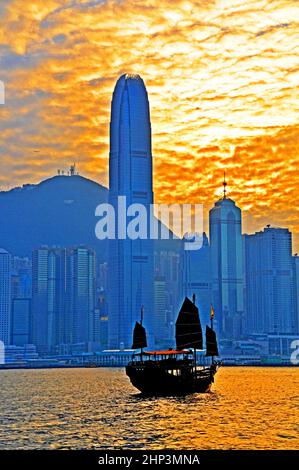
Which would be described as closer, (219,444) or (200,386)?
(219,444)

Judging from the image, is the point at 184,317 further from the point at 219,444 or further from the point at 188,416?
the point at 219,444

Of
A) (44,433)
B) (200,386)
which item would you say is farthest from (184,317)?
(44,433)

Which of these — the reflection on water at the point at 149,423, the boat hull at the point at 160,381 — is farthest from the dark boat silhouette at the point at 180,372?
the reflection on water at the point at 149,423

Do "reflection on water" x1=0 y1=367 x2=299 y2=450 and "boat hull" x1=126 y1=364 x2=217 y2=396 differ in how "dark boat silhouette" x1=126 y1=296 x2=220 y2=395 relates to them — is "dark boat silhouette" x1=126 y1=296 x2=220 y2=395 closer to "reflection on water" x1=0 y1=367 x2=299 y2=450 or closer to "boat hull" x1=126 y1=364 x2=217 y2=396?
"boat hull" x1=126 y1=364 x2=217 y2=396

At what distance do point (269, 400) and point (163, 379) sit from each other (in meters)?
13.3

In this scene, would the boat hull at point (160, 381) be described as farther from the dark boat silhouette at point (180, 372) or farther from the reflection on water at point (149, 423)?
the reflection on water at point (149, 423)

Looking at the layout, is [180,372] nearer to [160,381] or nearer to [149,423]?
[160,381]

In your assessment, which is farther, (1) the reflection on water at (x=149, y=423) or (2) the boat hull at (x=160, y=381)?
(2) the boat hull at (x=160, y=381)

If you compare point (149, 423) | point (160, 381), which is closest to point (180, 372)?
point (160, 381)

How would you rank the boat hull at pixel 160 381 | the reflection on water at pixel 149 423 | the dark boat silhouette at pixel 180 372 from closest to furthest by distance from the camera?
the reflection on water at pixel 149 423 < the boat hull at pixel 160 381 < the dark boat silhouette at pixel 180 372

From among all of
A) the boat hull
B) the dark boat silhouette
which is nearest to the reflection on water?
the boat hull

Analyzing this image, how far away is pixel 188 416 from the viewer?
63.5m
